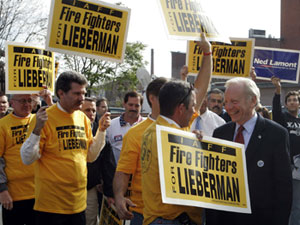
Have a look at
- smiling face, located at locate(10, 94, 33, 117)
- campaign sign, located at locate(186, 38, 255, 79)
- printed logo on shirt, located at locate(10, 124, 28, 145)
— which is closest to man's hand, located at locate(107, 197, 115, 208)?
printed logo on shirt, located at locate(10, 124, 28, 145)

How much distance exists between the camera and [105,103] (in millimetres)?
8289

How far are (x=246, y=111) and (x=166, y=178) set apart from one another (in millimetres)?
1057

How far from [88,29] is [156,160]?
225cm

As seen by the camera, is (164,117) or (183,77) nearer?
(164,117)

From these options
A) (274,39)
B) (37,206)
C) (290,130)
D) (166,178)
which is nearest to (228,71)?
(290,130)

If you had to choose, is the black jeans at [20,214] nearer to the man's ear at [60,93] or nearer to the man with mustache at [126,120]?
the man with mustache at [126,120]

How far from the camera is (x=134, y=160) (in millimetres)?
3266

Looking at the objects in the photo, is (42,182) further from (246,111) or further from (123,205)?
(246,111)

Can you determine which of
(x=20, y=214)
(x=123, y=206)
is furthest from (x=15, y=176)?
(x=123, y=206)

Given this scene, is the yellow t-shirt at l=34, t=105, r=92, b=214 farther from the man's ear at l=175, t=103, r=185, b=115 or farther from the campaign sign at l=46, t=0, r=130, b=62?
the man's ear at l=175, t=103, r=185, b=115

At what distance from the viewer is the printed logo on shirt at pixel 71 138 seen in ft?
12.3

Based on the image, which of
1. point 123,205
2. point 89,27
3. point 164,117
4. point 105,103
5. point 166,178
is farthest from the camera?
point 105,103

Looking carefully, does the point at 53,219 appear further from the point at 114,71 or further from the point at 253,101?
the point at 114,71

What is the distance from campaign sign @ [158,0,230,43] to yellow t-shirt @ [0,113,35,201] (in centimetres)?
218
